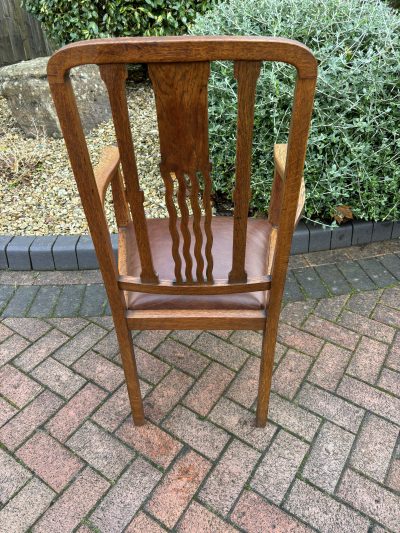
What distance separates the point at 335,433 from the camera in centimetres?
164

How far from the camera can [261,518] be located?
4.57 ft

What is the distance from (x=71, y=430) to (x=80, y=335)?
54 centimetres

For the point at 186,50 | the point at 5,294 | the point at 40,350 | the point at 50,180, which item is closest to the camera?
the point at 186,50

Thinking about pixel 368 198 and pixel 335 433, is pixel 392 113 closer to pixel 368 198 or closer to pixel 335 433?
pixel 368 198

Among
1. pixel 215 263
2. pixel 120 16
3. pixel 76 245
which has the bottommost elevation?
pixel 76 245

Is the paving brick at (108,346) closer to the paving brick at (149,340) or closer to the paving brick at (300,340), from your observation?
the paving brick at (149,340)

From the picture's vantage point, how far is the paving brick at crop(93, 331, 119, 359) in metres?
2.01

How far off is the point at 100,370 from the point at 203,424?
0.55 meters

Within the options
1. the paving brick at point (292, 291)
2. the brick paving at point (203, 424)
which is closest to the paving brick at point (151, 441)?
the brick paving at point (203, 424)

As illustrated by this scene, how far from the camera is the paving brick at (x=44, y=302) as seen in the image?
2.25 metres

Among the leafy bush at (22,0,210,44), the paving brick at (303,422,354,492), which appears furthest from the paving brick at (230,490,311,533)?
the leafy bush at (22,0,210,44)

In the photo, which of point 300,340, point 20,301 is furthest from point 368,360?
point 20,301

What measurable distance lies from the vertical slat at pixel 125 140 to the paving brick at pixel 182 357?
84 cm

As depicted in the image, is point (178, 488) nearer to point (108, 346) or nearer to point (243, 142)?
point (108, 346)
